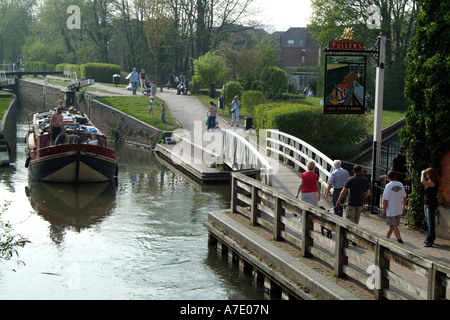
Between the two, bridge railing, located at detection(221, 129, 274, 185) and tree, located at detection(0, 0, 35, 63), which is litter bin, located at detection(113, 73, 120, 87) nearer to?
bridge railing, located at detection(221, 129, 274, 185)

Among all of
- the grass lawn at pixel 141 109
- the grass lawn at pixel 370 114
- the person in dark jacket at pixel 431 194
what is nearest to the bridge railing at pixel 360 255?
the person in dark jacket at pixel 431 194

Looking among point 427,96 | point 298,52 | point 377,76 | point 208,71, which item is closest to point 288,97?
point 208,71

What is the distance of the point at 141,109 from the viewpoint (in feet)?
127

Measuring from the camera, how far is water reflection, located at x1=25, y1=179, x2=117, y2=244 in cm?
1760

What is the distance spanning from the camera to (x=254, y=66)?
45781 mm

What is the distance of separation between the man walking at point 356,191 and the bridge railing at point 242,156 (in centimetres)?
481

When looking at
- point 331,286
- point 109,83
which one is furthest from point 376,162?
point 109,83

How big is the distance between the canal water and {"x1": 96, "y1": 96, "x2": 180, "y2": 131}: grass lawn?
10.0m

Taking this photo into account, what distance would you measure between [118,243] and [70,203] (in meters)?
5.82

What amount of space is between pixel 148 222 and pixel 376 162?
6.42 meters

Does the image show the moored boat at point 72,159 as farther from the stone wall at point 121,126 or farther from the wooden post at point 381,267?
the wooden post at point 381,267

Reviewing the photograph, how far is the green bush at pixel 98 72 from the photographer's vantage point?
5728 centimetres
